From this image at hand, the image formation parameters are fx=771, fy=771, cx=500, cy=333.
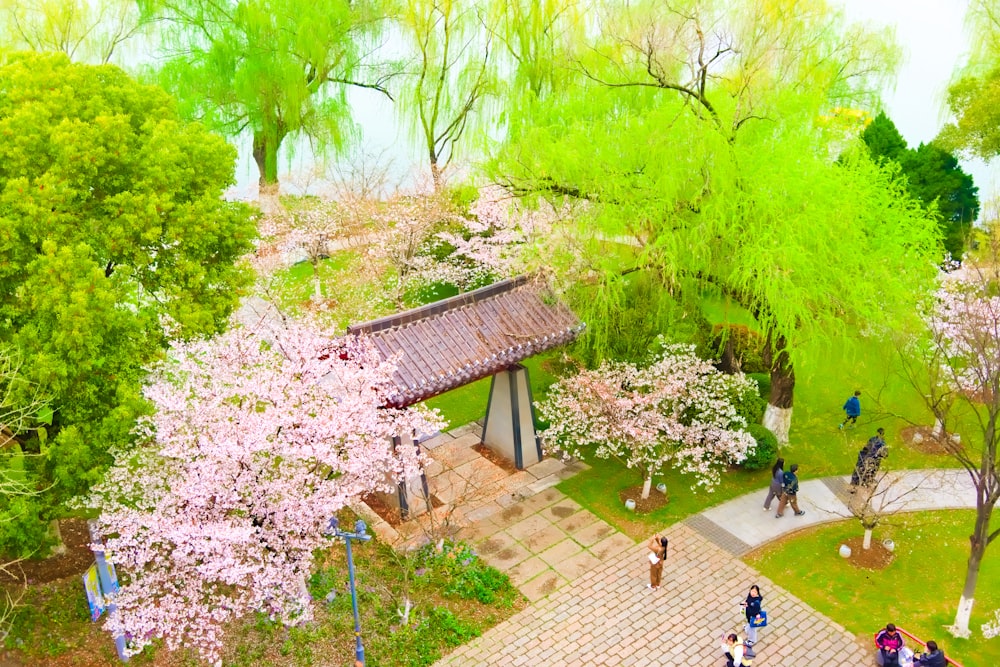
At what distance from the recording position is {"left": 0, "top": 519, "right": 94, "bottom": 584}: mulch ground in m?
15.3

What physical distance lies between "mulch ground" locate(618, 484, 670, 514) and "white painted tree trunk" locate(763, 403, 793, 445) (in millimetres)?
3849

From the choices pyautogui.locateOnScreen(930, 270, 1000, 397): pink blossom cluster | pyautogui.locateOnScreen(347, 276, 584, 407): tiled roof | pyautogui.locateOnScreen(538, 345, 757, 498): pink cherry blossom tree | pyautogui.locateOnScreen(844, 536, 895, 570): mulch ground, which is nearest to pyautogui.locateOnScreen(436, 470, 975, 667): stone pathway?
pyautogui.locateOnScreen(844, 536, 895, 570): mulch ground

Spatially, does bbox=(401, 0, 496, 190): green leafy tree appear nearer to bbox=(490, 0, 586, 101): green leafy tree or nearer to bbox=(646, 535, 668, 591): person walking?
bbox=(490, 0, 586, 101): green leafy tree

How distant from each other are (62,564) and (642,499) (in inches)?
490

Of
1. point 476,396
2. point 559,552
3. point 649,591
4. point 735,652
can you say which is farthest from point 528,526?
point 476,396

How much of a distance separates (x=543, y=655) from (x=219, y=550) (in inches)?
233

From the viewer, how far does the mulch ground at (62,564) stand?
15.3m

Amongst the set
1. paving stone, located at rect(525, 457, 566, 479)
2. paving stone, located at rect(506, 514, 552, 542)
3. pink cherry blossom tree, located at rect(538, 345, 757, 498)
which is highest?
pink cherry blossom tree, located at rect(538, 345, 757, 498)

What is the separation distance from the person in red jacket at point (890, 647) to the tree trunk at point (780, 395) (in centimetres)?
695

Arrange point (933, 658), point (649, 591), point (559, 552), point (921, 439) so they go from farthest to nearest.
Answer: point (921, 439) → point (559, 552) → point (649, 591) → point (933, 658)

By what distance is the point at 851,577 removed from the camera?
1552 cm

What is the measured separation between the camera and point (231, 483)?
1269cm

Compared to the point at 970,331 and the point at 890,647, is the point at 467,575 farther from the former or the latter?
the point at 970,331

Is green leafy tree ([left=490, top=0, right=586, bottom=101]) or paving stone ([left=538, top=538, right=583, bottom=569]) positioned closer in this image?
paving stone ([left=538, top=538, right=583, bottom=569])
